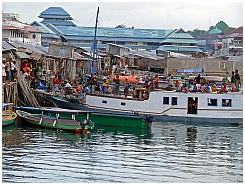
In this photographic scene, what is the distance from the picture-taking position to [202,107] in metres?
31.4

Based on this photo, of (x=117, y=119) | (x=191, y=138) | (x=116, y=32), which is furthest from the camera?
(x=116, y=32)

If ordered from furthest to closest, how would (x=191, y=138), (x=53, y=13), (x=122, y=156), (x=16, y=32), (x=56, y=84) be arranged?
1. (x=53, y=13)
2. (x=16, y=32)
3. (x=56, y=84)
4. (x=191, y=138)
5. (x=122, y=156)

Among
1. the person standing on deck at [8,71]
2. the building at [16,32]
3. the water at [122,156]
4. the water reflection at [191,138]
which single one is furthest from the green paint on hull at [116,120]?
the building at [16,32]

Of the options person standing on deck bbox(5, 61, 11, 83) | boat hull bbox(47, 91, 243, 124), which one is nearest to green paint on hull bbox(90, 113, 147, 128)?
boat hull bbox(47, 91, 243, 124)

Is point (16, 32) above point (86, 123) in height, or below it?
above

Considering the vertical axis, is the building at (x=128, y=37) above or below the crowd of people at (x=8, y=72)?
above

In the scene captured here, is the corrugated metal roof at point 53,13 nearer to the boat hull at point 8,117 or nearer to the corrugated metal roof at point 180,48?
the corrugated metal roof at point 180,48

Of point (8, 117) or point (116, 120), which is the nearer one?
point (8, 117)

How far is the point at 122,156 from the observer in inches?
786

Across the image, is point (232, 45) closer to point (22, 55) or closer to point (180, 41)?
point (180, 41)

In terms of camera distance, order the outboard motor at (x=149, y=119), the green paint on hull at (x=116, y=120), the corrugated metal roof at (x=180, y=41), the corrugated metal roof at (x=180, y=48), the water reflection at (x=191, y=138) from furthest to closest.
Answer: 1. the corrugated metal roof at (x=180, y=41)
2. the corrugated metal roof at (x=180, y=48)
3. the green paint on hull at (x=116, y=120)
4. the outboard motor at (x=149, y=119)
5. the water reflection at (x=191, y=138)

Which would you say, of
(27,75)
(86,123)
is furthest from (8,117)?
(27,75)

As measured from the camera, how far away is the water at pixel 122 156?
1669 centimetres

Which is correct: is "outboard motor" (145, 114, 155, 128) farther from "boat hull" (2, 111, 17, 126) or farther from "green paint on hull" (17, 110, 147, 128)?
"boat hull" (2, 111, 17, 126)
